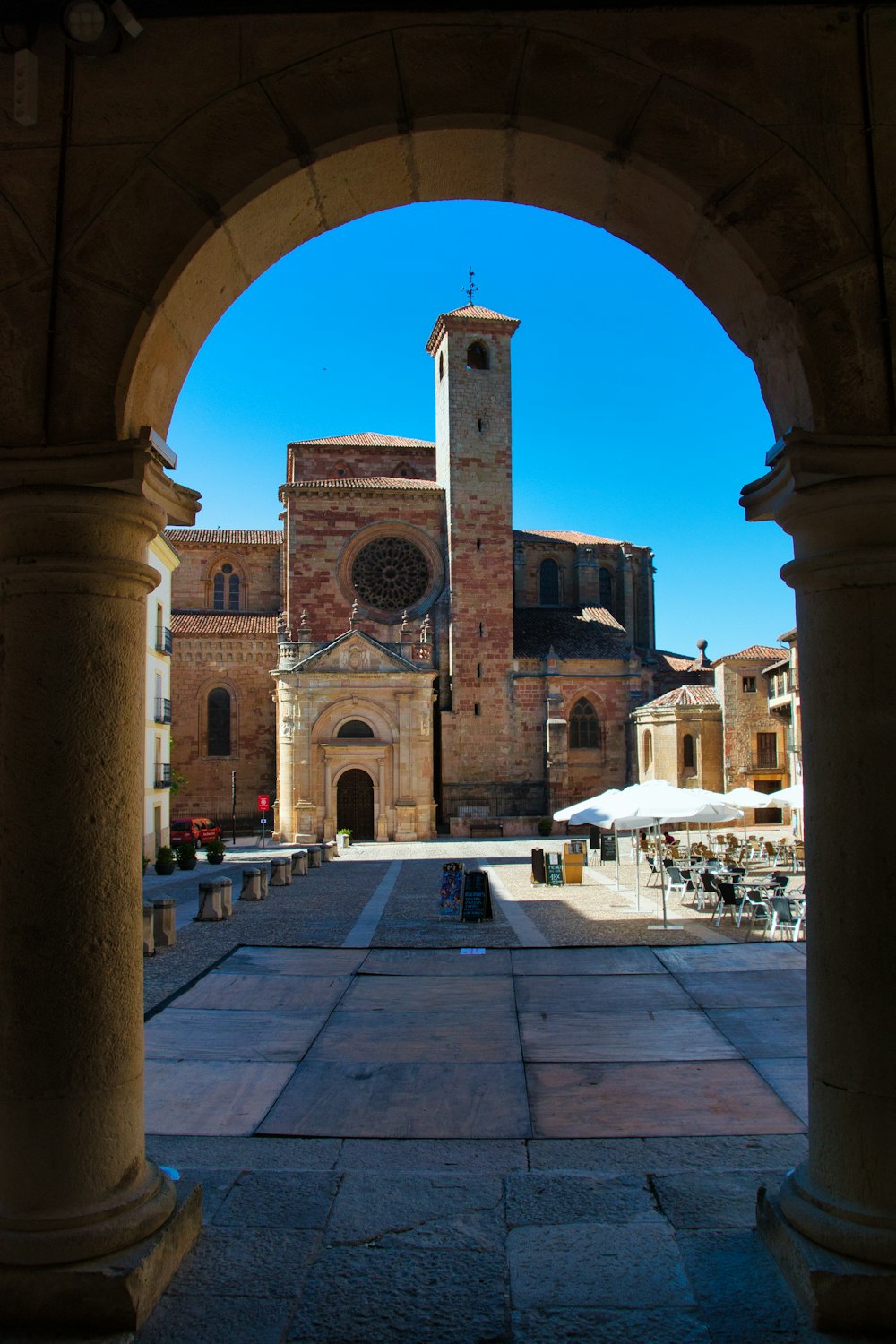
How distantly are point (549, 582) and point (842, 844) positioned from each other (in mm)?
43371

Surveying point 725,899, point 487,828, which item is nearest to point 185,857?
point 487,828

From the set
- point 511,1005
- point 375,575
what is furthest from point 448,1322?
point 375,575

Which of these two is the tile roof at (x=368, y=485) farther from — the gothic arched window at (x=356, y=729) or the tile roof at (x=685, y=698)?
the tile roof at (x=685, y=698)

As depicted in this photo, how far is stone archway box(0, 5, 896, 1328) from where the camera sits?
3.61 m

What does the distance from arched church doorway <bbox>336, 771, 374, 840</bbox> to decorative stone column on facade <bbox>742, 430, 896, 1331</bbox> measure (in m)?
33.6

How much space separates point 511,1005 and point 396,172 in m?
7.37

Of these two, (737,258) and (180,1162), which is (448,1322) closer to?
(180,1162)

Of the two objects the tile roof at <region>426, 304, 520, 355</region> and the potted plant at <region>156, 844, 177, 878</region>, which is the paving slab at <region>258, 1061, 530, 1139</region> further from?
the tile roof at <region>426, 304, 520, 355</region>

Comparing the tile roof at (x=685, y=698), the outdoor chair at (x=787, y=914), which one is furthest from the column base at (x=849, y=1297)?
the tile roof at (x=685, y=698)

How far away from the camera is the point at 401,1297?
144 inches

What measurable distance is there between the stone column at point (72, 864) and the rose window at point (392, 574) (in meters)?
37.2

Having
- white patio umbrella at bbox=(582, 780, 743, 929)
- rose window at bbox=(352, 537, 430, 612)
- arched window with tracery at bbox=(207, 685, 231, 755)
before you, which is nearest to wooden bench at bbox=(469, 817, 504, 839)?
rose window at bbox=(352, 537, 430, 612)

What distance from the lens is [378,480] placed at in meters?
41.9

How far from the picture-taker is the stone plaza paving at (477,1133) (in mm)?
3570
